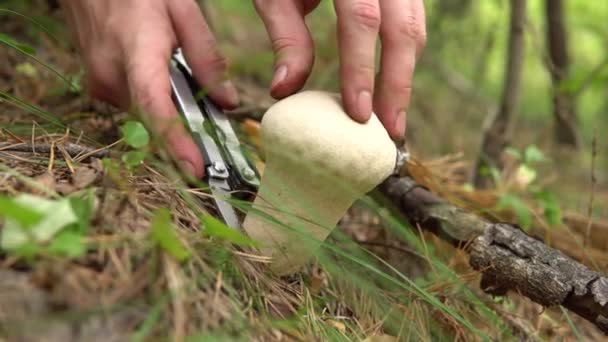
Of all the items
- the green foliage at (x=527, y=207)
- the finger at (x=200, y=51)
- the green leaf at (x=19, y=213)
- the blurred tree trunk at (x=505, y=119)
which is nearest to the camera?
the green leaf at (x=19, y=213)

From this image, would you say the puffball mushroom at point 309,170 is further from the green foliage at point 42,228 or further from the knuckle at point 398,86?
the green foliage at point 42,228

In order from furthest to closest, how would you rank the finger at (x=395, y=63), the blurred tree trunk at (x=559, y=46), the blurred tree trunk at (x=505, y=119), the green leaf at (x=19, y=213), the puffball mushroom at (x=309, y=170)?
the blurred tree trunk at (x=559, y=46) → the blurred tree trunk at (x=505, y=119) → the finger at (x=395, y=63) → the puffball mushroom at (x=309, y=170) → the green leaf at (x=19, y=213)

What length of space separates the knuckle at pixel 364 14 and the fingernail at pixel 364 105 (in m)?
0.17

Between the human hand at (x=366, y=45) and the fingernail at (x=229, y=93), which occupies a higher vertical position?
the human hand at (x=366, y=45)

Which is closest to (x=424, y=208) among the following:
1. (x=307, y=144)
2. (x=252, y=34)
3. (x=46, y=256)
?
(x=307, y=144)

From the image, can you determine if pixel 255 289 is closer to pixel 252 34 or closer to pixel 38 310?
pixel 38 310

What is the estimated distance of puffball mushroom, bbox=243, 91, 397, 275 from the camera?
1.23m

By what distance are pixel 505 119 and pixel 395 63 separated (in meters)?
1.34

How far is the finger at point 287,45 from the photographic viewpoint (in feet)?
4.72

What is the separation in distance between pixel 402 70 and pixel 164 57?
621mm

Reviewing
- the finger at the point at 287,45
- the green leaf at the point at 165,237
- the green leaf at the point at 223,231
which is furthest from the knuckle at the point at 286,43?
the green leaf at the point at 165,237

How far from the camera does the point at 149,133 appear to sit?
4.40 ft

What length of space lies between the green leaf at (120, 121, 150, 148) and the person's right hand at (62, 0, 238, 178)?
0.12m

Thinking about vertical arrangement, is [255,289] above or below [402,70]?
below
